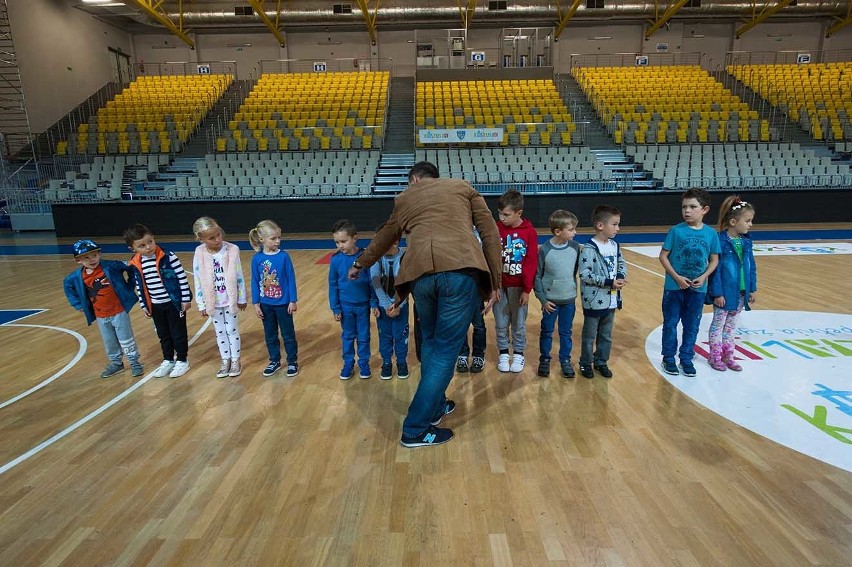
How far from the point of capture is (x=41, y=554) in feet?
7.11

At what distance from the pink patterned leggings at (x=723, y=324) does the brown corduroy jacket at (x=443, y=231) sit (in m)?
2.29

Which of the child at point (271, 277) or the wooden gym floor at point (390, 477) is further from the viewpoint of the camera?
the child at point (271, 277)

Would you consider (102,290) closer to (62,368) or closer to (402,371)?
(62,368)

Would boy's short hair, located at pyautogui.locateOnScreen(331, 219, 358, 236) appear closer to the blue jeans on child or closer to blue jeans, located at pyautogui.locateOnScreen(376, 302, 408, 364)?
blue jeans, located at pyautogui.locateOnScreen(376, 302, 408, 364)

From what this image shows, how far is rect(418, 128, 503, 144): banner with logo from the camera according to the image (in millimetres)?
14773

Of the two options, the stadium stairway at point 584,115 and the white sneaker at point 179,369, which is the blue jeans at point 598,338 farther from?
the stadium stairway at point 584,115

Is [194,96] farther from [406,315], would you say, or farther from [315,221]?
[406,315]

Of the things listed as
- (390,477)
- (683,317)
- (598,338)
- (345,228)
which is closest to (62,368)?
(345,228)

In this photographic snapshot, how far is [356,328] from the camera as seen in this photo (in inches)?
157

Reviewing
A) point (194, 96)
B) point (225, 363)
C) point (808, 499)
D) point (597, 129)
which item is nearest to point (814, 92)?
point (597, 129)

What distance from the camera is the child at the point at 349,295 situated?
12.2 feet

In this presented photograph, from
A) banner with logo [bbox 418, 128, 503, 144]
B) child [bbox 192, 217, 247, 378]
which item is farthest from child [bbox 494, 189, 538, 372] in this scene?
banner with logo [bbox 418, 128, 503, 144]

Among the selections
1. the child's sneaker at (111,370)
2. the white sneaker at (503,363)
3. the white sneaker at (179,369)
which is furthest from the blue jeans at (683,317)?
the child's sneaker at (111,370)

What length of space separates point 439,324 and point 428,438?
2.59 feet
